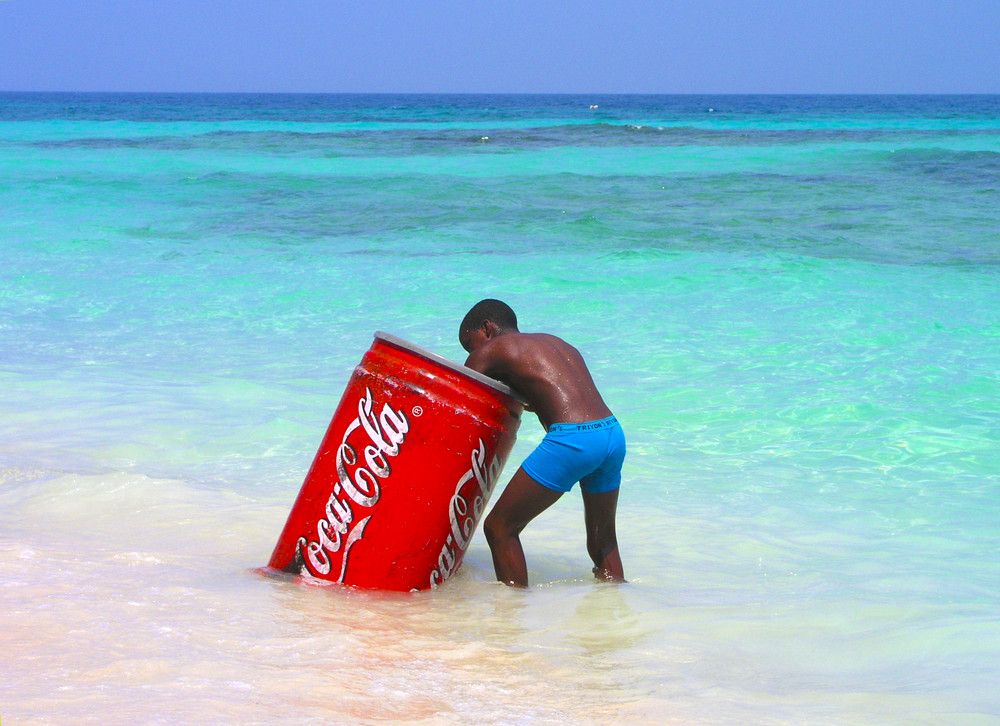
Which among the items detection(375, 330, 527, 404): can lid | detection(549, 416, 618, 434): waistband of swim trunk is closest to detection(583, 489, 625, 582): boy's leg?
detection(549, 416, 618, 434): waistband of swim trunk

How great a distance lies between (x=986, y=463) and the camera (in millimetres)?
4246

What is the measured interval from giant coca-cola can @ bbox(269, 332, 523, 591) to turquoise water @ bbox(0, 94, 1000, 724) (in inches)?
4.4

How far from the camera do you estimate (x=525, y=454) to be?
4223mm

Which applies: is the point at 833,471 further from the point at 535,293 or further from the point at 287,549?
the point at 535,293

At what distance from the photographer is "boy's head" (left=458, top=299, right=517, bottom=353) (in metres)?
2.81

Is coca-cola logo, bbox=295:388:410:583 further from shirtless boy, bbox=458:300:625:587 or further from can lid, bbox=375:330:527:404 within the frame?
shirtless boy, bbox=458:300:625:587

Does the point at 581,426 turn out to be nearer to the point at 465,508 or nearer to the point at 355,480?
the point at 465,508

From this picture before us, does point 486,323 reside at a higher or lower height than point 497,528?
higher

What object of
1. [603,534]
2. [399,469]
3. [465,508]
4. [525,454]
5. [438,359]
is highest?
[438,359]

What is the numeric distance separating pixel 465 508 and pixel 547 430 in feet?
1.27

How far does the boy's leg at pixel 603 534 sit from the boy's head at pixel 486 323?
0.55 metres

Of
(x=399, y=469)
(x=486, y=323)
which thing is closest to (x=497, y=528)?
(x=399, y=469)

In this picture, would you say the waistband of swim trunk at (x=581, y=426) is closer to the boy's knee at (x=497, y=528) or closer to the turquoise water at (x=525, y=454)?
the boy's knee at (x=497, y=528)

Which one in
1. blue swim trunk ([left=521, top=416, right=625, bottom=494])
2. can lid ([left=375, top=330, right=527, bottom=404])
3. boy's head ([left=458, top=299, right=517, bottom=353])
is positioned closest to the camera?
can lid ([left=375, top=330, right=527, bottom=404])
